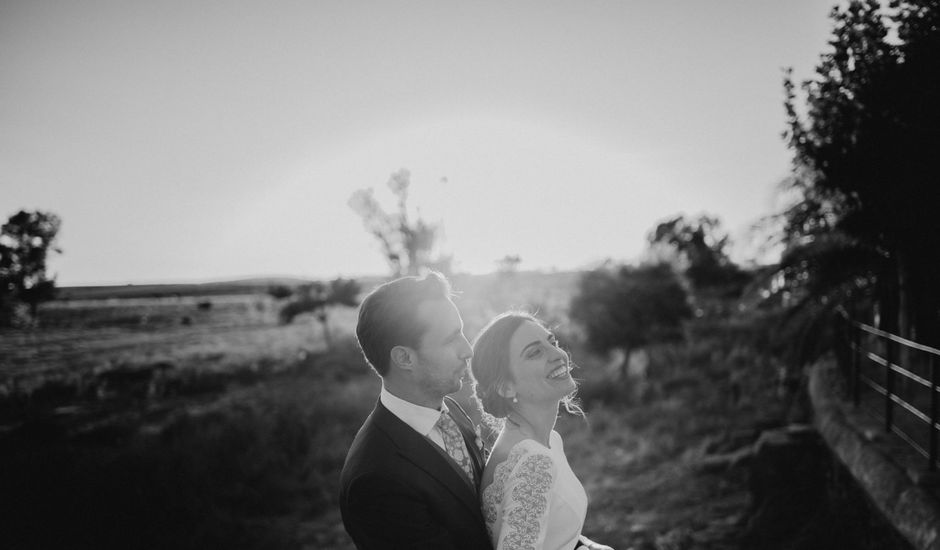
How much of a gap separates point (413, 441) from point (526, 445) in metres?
0.45

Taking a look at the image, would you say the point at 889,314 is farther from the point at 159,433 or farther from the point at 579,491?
the point at 159,433

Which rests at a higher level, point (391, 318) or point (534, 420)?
point (391, 318)

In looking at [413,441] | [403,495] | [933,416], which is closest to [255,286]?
[933,416]

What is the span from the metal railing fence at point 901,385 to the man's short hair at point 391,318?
13.0ft

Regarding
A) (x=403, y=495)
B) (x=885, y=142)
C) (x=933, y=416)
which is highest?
(x=885, y=142)

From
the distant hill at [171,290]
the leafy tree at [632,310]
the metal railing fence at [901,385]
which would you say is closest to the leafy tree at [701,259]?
the leafy tree at [632,310]

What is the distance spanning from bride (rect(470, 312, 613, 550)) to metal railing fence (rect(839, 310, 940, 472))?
10.9ft

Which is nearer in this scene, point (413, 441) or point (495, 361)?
point (413, 441)

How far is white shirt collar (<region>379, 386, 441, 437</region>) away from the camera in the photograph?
6.48 ft

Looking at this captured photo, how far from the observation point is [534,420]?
7.20 feet

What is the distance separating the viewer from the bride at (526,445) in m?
1.87

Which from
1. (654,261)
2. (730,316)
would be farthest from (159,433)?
(730,316)

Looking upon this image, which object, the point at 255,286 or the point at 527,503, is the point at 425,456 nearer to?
the point at 527,503

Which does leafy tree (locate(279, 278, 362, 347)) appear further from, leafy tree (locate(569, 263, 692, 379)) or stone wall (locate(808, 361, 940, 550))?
stone wall (locate(808, 361, 940, 550))
